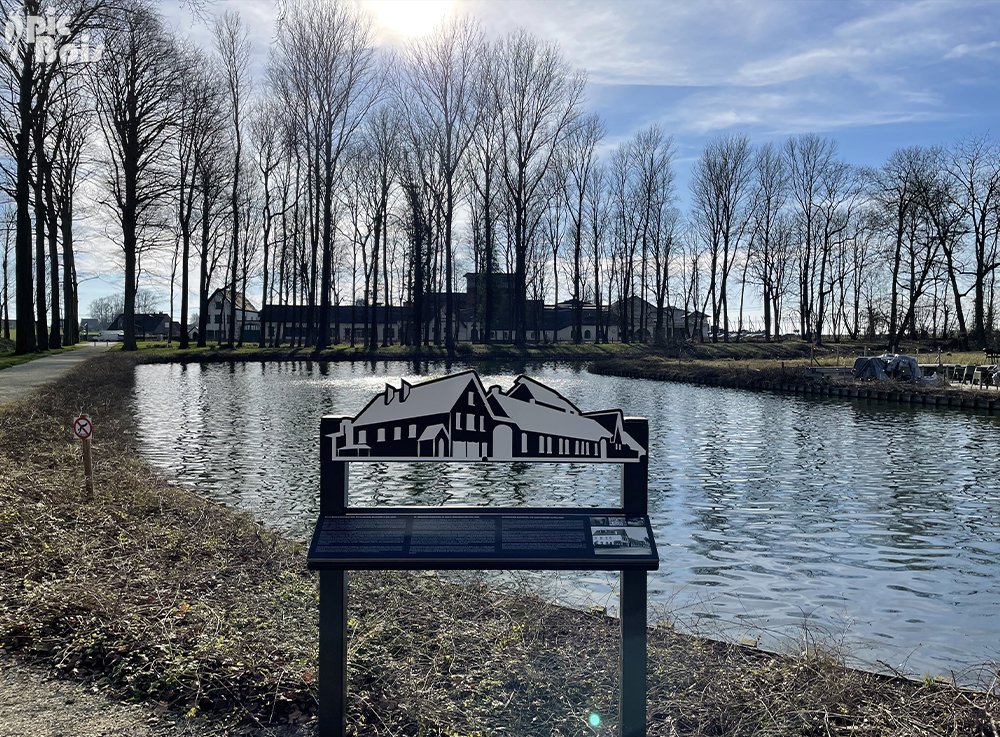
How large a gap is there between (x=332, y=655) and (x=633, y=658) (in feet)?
4.62

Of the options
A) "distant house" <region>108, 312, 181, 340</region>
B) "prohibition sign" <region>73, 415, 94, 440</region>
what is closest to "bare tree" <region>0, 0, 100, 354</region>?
"prohibition sign" <region>73, 415, 94, 440</region>

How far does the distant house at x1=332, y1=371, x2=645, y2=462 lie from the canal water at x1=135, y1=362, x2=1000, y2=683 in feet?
9.23

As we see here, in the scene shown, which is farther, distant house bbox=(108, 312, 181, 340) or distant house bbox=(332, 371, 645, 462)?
distant house bbox=(108, 312, 181, 340)

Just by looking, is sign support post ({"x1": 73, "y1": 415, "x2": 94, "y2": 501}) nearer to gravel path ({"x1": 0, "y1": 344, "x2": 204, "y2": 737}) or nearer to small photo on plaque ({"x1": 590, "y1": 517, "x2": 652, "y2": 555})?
gravel path ({"x1": 0, "y1": 344, "x2": 204, "y2": 737})

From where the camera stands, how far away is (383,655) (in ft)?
15.8

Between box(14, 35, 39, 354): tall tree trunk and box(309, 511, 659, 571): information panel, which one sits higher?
box(14, 35, 39, 354): tall tree trunk

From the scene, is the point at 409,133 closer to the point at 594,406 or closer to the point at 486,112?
the point at 486,112

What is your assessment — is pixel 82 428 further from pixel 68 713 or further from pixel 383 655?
pixel 383 655

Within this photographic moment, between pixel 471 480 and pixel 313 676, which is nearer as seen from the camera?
pixel 313 676

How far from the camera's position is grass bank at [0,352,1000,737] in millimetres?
4086

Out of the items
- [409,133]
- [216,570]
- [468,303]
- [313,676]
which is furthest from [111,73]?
[468,303]

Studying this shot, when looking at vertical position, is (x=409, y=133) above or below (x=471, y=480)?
above

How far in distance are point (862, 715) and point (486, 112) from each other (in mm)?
55679

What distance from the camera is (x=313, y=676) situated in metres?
4.40
